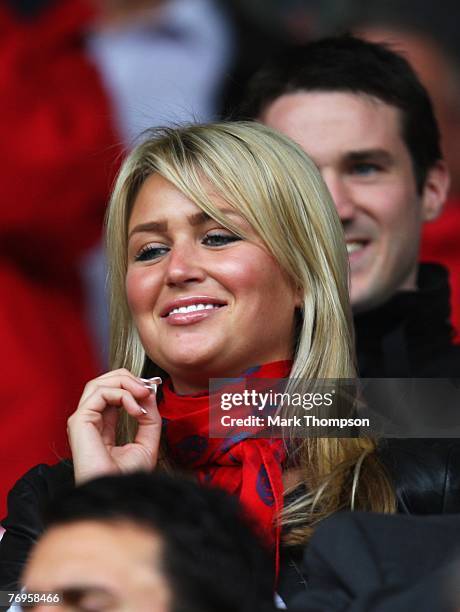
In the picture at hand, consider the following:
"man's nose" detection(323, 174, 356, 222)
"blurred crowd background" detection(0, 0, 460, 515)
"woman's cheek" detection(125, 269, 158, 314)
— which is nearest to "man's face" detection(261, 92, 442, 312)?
"man's nose" detection(323, 174, 356, 222)

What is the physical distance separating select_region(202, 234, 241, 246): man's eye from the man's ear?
1.00 metres

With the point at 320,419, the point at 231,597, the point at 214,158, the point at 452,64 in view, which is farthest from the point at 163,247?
the point at 452,64

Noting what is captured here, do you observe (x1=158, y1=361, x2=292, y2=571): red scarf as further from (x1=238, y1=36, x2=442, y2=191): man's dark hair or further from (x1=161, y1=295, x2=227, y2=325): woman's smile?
(x1=238, y1=36, x2=442, y2=191): man's dark hair

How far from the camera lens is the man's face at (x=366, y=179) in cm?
312

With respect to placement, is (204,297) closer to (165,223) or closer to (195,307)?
(195,307)

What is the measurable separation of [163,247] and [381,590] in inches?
39.6

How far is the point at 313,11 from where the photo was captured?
449cm

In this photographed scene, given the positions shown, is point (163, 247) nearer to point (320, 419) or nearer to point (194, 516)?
point (320, 419)

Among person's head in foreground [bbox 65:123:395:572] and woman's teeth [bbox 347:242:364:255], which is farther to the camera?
woman's teeth [bbox 347:242:364:255]

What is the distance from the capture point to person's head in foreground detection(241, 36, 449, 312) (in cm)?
312

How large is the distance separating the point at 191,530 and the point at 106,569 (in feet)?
0.33

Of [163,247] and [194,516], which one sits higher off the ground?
[163,247]

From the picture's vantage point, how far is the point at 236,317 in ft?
7.76

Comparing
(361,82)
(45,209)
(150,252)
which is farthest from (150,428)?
(45,209)
